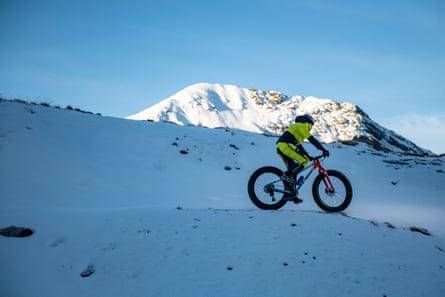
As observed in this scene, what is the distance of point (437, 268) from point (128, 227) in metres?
5.48

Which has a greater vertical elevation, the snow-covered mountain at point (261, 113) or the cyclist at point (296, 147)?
the snow-covered mountain at point (261, 113)

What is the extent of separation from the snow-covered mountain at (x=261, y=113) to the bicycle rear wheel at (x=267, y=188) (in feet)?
195

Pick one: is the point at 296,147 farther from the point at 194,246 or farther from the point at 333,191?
the point at 194,246

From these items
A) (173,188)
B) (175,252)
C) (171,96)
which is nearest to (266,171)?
(175,252)

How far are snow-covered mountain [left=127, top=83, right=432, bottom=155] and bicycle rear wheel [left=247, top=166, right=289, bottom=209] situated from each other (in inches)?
2336

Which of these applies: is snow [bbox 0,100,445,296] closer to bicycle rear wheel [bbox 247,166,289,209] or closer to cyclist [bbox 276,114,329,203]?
bicycle rear wheel [bbox 247,166,289,209]

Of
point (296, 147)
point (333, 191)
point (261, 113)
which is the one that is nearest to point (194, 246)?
Answer: point (296, 147)

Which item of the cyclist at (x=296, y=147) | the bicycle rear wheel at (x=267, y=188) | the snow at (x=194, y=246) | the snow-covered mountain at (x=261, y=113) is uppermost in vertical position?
the snow-covered mountain at (x=261, y=113)

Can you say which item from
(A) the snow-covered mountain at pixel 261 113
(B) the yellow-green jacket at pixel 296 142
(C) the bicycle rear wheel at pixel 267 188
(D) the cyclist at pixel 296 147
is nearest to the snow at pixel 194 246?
(C) the bicycle rear wheel at pixel 267 188

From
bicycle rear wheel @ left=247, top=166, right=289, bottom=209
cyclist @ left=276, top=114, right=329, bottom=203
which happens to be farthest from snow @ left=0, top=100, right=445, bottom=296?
cyclist @ left=276, top=114, right=329, bottom=203

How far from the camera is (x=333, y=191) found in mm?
7059

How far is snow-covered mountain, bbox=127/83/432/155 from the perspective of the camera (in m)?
68.8

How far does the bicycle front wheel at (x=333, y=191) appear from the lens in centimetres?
700

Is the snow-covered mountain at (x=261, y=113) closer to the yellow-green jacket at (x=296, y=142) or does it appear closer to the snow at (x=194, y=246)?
the snow at (x=194, y=246)
